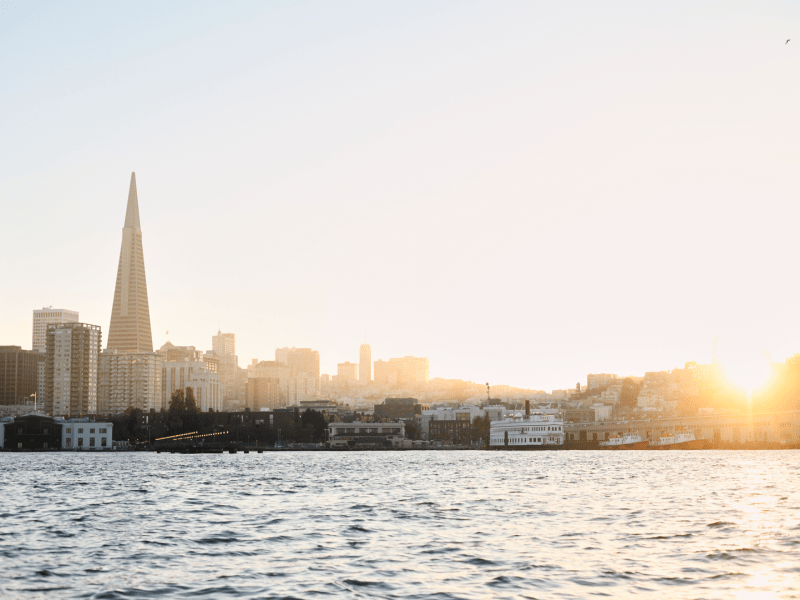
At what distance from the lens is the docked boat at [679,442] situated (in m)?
180

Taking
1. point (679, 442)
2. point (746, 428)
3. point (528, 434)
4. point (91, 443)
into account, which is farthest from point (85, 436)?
point (746, 428)

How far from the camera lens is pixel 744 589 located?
21.4 m

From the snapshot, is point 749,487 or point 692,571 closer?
point 692,571

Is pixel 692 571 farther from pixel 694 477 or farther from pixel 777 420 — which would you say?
pixel 777 420

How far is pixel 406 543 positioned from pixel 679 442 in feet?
542

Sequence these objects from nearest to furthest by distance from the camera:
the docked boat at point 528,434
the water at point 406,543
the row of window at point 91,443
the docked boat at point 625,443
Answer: the water at point 406,543
the row of window at point 91,443
the docked boat at point 528,434
the docked boat at point 625,443

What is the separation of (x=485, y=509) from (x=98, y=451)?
147 m

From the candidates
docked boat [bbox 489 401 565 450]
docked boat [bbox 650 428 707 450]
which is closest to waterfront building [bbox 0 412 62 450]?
docked boat [bbox 489 401 565 450]

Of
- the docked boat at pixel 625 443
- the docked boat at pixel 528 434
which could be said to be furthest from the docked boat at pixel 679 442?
the docked boat at pixel 528 434

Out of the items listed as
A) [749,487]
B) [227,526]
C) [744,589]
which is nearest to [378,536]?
[227,526]

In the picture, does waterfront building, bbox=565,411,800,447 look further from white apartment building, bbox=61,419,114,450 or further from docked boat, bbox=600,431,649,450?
white apartment building, bbox=61,419,114,450

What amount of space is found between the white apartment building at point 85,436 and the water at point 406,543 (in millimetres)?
129968

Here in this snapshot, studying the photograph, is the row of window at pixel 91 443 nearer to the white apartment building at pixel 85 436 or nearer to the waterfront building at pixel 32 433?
the white apartment building at pixel 85 436

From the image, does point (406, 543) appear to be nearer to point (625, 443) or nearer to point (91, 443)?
point (91, 443)
